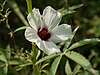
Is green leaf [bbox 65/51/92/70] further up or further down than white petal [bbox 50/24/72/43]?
further down

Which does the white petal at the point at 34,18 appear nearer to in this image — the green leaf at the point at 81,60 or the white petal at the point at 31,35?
the white petal at the point at 31,35

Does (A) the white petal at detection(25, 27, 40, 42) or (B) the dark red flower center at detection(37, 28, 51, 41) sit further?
(B) the dark red flower center at detection(37, 28, 51, 41)

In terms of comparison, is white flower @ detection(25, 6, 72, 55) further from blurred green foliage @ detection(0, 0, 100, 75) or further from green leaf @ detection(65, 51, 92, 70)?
blurred green foliage @ detection(0, 0, 100, 75)

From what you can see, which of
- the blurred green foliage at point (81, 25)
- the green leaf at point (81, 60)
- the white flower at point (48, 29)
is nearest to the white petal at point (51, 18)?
the white flower at point (48, 29)

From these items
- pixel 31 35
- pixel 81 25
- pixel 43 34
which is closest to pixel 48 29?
pixel 43 34

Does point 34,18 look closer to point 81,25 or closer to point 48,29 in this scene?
point 48,29

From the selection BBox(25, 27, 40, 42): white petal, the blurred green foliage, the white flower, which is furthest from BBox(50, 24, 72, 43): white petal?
the blurred green foliage

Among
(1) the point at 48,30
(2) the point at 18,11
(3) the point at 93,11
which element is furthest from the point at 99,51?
(1) the point at 48,30

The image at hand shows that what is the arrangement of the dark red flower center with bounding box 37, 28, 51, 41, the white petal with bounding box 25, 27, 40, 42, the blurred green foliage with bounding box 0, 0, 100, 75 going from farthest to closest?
1. the blurred green foliage with bounding box 0, 0, 100, 75
2. the dark red flower center with bounding box 37, 28, 51, 41
3. the white petal with bounding box 25, 27, 40, 42
